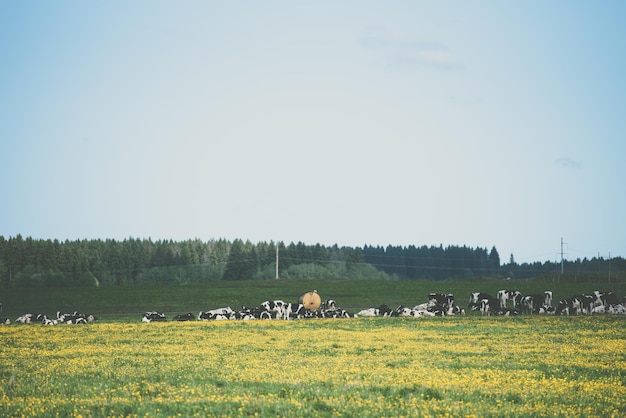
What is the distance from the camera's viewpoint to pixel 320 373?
21.1 meters

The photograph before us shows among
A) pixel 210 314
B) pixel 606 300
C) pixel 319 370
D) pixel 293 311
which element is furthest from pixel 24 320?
pixel 606 300

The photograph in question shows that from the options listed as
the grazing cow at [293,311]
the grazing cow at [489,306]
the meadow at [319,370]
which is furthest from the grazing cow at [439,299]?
the meadow at [319,370]

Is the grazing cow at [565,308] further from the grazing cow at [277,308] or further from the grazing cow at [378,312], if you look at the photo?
the grazing cow at [277,308]

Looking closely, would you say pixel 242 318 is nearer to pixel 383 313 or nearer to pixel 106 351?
pixel 383 313

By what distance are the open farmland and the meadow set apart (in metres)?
0.05

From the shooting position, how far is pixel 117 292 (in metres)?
79.0

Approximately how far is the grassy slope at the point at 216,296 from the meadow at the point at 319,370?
22.5 metres

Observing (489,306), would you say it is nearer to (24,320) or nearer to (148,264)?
(24,320)

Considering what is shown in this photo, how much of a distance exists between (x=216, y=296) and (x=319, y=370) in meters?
54.1

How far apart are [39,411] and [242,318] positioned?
120 ft

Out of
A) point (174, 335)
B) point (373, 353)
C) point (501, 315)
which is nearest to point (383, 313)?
point (501, 315)

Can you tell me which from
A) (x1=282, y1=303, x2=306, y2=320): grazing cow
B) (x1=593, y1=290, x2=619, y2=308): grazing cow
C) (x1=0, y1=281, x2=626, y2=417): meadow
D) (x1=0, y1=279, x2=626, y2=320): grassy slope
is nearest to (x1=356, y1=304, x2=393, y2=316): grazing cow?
(x1=282, y1=303, x2=306, y2=320): grazing cow

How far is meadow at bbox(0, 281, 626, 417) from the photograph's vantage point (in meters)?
16.4

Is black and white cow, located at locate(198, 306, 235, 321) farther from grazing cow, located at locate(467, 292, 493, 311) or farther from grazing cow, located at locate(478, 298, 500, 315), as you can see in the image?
grazing cow, located at locate(467, 292, 493, 311)
